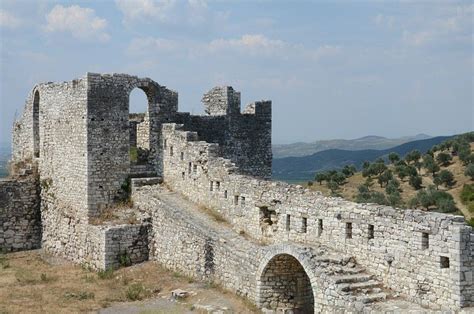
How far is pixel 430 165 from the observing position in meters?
47.0

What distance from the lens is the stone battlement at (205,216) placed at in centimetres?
1379

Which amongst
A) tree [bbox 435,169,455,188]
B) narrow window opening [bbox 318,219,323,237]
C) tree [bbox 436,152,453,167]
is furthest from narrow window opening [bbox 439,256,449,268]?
tree [bbox 436,152,453,167]

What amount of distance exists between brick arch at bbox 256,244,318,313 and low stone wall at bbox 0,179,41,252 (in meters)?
13.2

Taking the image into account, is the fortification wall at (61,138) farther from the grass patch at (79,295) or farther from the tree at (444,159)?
the tree at (444,159)

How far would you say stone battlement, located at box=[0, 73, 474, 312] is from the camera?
13.8 meters

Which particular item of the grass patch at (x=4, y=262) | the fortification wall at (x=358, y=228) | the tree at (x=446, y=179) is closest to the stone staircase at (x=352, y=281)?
the fortification wall at (x=358, y=228)

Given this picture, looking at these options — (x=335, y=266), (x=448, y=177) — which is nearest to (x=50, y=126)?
(x=335, y=266)

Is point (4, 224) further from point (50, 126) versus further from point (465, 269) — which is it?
point (465, 269)

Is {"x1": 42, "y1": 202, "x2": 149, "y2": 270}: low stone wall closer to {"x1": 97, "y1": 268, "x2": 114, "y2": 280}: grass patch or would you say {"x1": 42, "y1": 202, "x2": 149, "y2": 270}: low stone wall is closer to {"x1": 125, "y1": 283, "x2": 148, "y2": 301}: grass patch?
{"x1": 97, "y1": 268, "x2": 114, "y2": 280}: grass patch

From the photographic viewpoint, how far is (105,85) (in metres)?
23.3

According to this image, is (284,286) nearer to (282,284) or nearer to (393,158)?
(282,284)

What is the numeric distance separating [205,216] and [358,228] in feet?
21.9

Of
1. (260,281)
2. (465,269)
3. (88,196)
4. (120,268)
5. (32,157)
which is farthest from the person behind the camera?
(32,157)

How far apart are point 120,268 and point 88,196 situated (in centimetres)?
316
